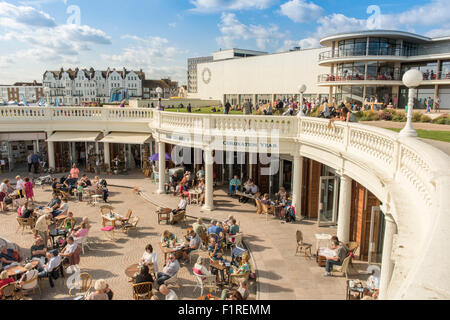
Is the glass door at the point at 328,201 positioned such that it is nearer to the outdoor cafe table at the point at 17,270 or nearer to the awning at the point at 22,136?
the outdoor cafe table at the point at 17,270

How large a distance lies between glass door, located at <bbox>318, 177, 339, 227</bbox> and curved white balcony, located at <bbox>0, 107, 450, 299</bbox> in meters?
1.91

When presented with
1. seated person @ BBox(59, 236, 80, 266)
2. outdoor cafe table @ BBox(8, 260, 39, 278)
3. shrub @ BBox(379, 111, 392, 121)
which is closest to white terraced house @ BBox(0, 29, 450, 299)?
shrub @ BBox(379, 111, 392, 121)

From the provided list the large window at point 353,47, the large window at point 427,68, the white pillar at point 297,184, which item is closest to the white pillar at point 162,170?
the white pillar at point 297,184

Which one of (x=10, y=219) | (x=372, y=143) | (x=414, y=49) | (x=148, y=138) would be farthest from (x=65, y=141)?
(x=414, y=49)

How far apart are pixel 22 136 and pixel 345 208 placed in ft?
77.3

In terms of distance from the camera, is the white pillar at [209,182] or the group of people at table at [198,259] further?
the white pillar at [209,182]

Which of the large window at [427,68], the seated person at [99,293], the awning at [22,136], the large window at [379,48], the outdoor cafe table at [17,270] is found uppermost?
the large window at [379,48]

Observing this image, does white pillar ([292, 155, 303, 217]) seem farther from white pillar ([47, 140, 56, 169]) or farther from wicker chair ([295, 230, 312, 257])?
white pillar ([47, 140, 56, 169])

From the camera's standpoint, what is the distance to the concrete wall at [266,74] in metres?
49.6

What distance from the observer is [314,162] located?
1559 cm

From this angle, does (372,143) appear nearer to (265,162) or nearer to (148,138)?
(265,162)

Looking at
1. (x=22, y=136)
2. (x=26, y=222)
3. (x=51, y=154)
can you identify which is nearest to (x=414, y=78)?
(x=26, y=222)

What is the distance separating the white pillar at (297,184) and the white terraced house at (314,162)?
0.15 ft

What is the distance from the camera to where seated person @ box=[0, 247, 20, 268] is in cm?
1027
